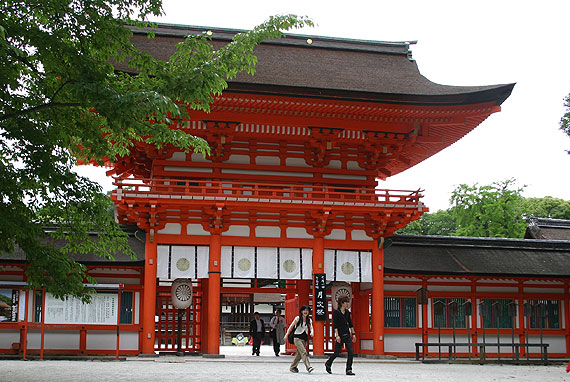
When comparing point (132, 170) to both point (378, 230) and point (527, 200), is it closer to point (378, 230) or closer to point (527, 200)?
point (378, 230)

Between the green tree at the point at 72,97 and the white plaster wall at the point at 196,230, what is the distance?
8.00 meters

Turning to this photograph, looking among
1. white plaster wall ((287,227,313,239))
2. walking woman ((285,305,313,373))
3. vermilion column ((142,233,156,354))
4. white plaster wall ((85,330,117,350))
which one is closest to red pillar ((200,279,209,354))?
vermilion column ((142,233,156,354))

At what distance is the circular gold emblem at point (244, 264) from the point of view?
68.0ft

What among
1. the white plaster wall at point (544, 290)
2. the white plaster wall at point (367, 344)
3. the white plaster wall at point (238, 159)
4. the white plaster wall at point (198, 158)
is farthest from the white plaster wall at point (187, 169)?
the white plaster wall at point (544, 290)

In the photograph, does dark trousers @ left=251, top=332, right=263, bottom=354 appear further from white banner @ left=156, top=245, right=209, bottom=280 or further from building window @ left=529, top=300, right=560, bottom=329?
building window @ left=529, top=300, right=560, bottom=329

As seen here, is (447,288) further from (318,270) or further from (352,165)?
(352,165)

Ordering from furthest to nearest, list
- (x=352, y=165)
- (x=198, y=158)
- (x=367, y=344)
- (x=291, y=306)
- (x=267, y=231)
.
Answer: (x=291, y=306)
(x=352, y=165)
(x=367, y=344)
(x=198, y=158)
(x=267, y=231)

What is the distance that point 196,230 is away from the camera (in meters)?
20.8

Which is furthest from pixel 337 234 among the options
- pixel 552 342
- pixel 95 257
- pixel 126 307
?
pixel 552 342

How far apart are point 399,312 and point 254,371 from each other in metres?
8.01

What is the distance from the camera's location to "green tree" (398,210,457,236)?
220 ft

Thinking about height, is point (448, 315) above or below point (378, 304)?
below

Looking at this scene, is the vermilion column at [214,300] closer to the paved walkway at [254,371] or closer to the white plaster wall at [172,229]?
the paved walkway at [254,371]

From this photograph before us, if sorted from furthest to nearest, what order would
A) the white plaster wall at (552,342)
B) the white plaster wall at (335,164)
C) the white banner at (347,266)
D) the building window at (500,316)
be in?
the white plaster wall at (552,342), the building window at (500,316), the white plaster wall at (335,164), the white banner at (347,266)
